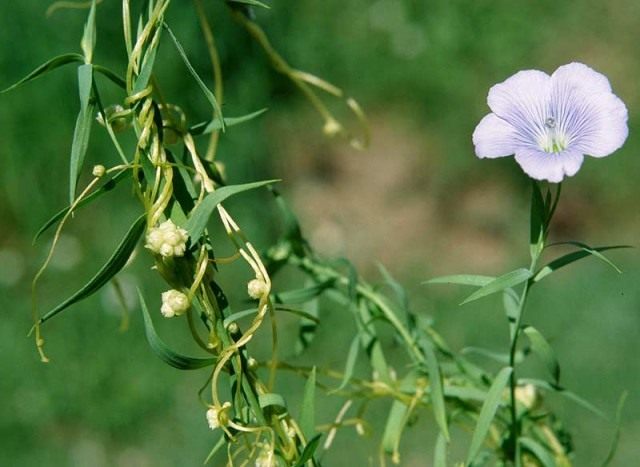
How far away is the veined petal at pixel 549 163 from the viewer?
2.20ft

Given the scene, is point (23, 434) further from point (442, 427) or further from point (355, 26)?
point (442, 427)

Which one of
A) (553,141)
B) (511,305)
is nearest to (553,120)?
(553,141)

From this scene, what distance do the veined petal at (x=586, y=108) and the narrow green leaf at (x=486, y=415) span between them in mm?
163

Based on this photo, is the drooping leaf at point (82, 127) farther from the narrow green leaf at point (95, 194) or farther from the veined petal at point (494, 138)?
the veined petal at point (494, 138)

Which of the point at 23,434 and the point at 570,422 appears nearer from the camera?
the point at 570,422

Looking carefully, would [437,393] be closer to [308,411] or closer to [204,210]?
[308,411]

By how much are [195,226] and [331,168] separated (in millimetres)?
1936

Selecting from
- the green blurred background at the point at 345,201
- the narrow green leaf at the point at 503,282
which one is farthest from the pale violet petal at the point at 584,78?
the green blurred background at the point at 345,201

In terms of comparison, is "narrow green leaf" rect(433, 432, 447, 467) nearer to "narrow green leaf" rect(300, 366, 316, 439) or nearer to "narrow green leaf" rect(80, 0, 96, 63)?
"narrow green leaf" rect(300, 366, 316, 439)

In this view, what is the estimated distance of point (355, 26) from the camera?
2.69 m

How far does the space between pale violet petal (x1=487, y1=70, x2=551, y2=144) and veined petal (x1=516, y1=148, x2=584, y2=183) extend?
19 mm

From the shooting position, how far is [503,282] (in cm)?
69

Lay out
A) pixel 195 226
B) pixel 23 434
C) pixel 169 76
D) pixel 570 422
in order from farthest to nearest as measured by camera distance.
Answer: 1. pixel 169 76
2. pixel 23 434
3. pixel 570 422
4. pixel 195 226

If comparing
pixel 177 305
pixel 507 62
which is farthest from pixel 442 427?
pixel 507 62
